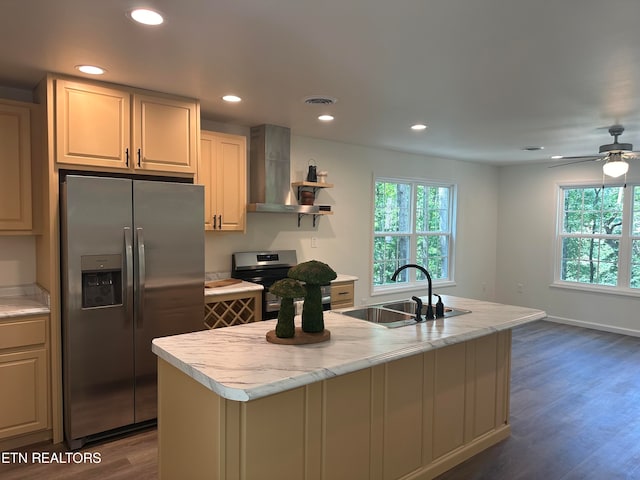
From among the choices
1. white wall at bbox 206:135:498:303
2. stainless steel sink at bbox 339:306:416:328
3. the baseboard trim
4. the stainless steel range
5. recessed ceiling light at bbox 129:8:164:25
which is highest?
recessed ceiling light at bbox 129:8:164:25

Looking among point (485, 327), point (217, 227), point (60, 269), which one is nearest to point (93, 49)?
point (60, 269)

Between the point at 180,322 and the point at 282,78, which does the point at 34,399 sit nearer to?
the point at 180,322

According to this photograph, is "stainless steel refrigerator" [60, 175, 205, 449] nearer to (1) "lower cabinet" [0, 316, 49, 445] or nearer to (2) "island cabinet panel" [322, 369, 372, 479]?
(1) "lower cabinet" [0, 316, 49, 445]

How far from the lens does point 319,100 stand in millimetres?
3439

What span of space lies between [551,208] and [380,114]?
424 cm

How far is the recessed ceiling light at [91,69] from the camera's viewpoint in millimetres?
2701

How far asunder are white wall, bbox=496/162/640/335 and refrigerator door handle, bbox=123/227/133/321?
6.12m

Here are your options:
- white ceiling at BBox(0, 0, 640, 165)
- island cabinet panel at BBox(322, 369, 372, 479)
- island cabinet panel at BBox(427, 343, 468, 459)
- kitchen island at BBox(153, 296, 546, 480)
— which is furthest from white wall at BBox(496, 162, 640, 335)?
island cabinet panel at BBox(322, 369, 372, 479)

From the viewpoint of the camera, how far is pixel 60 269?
116 inches

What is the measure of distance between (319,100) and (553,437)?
2979 millimetres

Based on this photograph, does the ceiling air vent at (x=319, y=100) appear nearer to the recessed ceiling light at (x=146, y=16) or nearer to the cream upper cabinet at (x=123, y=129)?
the cream upper cabinet at (x=123, y=129)

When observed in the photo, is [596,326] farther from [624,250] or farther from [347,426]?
[347,426]

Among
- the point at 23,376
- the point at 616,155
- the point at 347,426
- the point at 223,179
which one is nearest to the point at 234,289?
the point at 223,179

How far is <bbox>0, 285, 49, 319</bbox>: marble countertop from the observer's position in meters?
2.83
